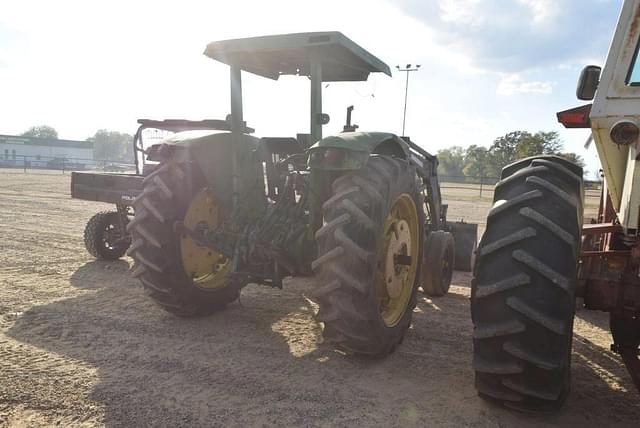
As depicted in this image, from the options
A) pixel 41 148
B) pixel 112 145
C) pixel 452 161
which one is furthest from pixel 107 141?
pixel 452 161

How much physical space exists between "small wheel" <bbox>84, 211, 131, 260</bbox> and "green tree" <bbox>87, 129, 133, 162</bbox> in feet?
408

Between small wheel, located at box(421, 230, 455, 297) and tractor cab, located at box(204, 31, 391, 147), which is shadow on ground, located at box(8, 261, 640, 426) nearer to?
small wheel, located at box(421, 230, 455, 297)

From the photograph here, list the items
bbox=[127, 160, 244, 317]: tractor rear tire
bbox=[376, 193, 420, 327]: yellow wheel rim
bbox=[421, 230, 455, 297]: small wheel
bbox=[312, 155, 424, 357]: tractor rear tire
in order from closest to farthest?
bbox=[312, 155, 424, 357]: tractor rear tire < bbox=[376, 193, 420, 327]: yellow wheel rim < bbox=[127, 160, 244, 317]: tractor rear tire < bbox=[421, 230, 455, 297]: small wheel

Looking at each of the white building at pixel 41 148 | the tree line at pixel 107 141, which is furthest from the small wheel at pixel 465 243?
the tree line at pixel 107 141

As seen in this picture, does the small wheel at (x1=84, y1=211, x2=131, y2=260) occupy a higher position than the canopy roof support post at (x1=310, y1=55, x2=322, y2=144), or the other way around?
the canopy roof support post at (x1=310, y1=55, x2=322, y2=144)

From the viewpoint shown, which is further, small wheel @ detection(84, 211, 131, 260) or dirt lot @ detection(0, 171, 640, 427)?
small wheel @ detection(84, 211, 131, 260)

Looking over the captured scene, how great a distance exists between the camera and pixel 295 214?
13.1ft

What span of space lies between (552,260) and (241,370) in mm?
2191

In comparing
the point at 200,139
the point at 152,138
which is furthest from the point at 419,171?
the point at 152,138

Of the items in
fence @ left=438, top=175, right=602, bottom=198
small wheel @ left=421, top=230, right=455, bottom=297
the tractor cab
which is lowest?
fence @ left=438, top=175, right=602, bottom=198

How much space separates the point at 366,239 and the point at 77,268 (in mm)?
5046

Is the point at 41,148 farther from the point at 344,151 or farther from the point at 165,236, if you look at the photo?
the point at 344,151

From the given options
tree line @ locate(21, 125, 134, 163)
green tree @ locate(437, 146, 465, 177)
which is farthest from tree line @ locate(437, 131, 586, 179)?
tree line @ locate(21, 125, 134, 163)

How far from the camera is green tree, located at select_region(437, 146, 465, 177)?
355ft
